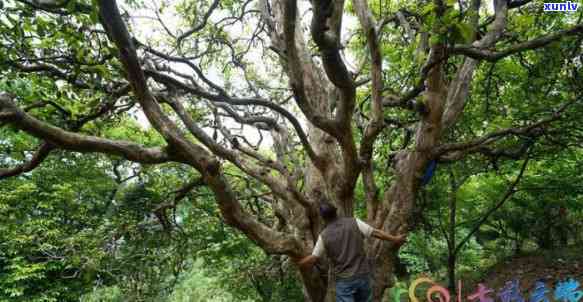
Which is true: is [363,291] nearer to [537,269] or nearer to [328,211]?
[328,211]

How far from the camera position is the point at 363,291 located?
3.81m

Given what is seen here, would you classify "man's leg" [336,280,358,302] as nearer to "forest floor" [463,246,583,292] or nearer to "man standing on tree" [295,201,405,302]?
"man standing on tree" [295,201,405,302]

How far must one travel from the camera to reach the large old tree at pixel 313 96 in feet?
10.4

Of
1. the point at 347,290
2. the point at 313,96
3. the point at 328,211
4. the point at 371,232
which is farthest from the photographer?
the point at 313,96

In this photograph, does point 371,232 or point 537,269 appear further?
point 537,269

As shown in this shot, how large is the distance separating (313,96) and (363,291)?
3.00m

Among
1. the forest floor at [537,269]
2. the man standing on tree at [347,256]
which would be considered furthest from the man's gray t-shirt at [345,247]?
the forest floor at [537,269]

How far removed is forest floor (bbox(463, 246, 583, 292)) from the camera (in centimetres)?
671

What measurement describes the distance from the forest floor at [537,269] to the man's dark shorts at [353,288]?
4.56 m

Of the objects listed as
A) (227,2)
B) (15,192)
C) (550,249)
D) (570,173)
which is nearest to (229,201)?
(227,2)
